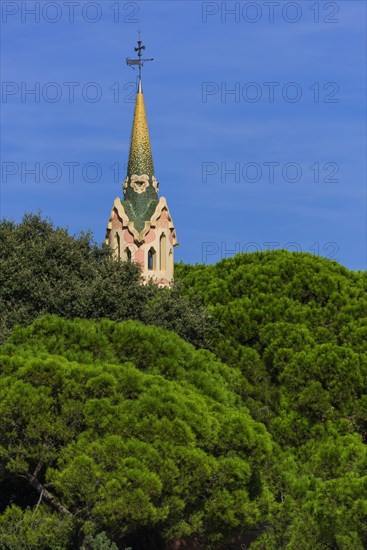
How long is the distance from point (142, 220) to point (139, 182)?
1755mm

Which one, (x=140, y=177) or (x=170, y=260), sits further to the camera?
(x=140, y=177)

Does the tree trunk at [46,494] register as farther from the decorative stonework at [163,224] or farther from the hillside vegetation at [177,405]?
the decorative stonework at [163,224]

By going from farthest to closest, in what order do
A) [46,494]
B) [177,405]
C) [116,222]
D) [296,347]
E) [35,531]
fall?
[116,222]
[296,347]
[177,405]
[46,494]
[35,531]

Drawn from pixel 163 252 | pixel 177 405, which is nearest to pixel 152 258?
pixel 163 252

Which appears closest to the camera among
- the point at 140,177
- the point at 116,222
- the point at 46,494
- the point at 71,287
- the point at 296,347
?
the point at 46,494

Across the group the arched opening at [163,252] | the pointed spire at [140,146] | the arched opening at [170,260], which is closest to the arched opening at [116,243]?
the arched opening at [163,252]

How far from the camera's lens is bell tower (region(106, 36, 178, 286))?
4534 cm

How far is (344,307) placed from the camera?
39406 millimetres

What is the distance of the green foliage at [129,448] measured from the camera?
27.0 m

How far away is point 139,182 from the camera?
153 feet

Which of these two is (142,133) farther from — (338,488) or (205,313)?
(338,488)

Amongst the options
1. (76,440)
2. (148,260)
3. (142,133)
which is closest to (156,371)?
(76,440)

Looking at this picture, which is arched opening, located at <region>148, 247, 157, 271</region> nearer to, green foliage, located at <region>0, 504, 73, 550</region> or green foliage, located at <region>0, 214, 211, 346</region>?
green foliage, located at <region>0, 214, 211, 346</region>

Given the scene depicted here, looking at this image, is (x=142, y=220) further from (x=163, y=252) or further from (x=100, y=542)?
(x=100, y=542)
